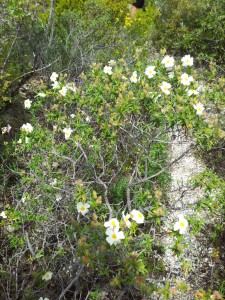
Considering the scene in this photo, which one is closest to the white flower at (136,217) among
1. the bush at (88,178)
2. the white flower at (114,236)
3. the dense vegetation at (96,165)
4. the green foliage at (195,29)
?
the dense vegetation at (96,165)

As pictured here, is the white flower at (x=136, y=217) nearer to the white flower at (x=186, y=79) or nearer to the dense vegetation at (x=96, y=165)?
the dense vegetation at (x=96, y=165)

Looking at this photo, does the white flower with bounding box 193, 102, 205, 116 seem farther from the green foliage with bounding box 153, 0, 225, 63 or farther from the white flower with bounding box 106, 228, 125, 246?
the green foliage with bounding box 153, 0, 225, 63

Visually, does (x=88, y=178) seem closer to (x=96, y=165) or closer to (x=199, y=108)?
(x=96, y=165)

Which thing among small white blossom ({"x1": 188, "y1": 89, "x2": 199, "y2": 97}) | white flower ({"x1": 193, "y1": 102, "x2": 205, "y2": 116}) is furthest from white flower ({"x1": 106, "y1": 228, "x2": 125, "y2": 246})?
small white blossom ({"x1": 188, "y1": 89, "x2": 199, "y2": 97})

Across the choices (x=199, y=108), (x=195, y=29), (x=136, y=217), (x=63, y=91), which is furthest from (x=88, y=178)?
(x=195, y=29)

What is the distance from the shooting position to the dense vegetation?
187 centimetres

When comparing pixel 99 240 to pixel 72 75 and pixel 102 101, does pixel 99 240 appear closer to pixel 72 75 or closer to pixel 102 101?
pixel 102 101

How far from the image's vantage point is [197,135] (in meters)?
2.14

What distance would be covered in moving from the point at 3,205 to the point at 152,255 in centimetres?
157

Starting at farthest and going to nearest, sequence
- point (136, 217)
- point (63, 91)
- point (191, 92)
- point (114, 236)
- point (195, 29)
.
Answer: point (195, 29)
point (63, 91)
point (191, 92)
point (136, 217)
point (114, 236)

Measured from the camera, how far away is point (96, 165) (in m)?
3.02

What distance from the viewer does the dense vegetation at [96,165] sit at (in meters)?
1.87

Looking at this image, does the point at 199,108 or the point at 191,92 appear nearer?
the point at 199,108

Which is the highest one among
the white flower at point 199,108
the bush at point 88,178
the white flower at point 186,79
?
the white flower at point 186,79
